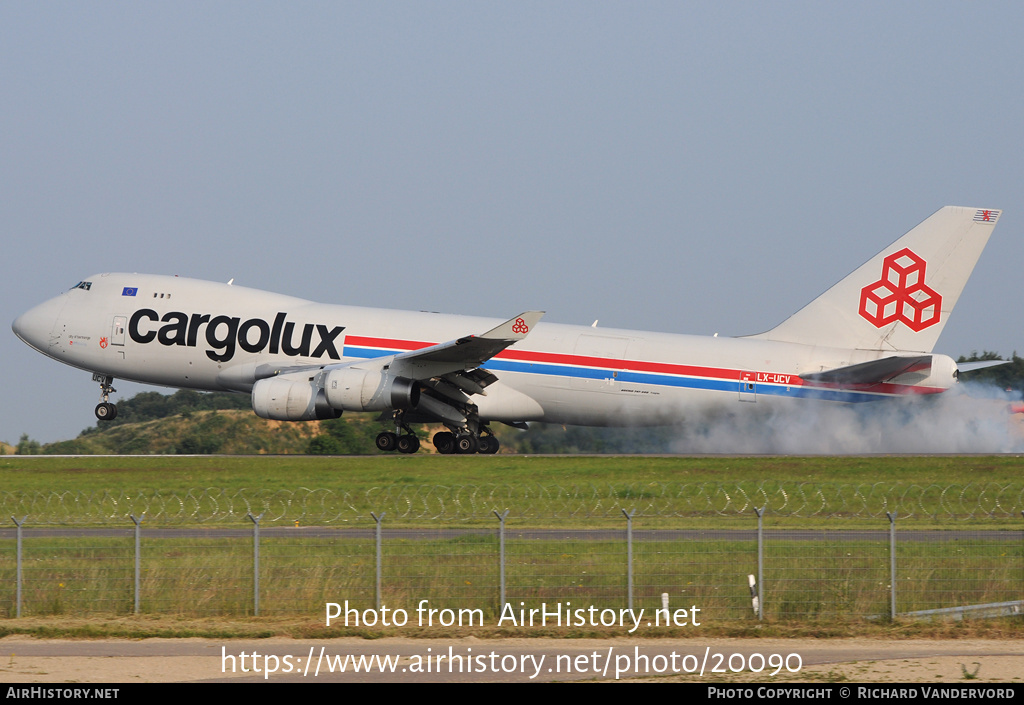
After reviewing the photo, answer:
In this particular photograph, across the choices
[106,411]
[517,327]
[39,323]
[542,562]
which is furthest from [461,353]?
[542,562]

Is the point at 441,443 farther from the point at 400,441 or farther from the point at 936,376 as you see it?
the point at 936,376

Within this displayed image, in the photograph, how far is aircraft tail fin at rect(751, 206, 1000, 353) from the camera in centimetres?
3791

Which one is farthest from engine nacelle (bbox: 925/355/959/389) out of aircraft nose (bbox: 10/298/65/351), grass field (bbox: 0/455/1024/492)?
aircraft nose (bbox: 10/298/65/351)

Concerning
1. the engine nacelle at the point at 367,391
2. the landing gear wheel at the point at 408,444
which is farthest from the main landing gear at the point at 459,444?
the engine nacelle at the point at 367,391

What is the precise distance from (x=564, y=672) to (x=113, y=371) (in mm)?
33188

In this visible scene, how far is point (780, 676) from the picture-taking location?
1173cm

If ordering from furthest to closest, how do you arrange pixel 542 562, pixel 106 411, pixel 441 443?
pixel 106 411 → pixel 441 443 → pixel 542 562

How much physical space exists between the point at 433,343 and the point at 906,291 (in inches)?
617

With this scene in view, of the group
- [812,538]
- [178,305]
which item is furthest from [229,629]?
[178,305]

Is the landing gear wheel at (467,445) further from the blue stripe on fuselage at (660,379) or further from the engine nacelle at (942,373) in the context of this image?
the engine nacelle at (942,373)

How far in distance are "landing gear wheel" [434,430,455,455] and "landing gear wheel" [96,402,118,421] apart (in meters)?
12.0

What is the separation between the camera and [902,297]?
126ft

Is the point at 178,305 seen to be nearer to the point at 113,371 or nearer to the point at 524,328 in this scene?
the point at 113,371

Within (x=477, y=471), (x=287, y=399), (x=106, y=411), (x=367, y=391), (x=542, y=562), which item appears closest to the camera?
(x=542, y=562)
